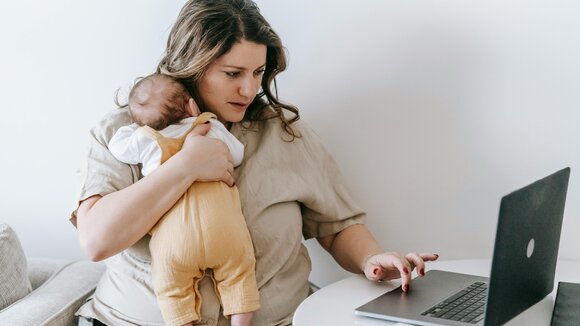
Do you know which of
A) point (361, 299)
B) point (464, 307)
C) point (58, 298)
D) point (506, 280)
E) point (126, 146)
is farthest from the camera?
point (58, 298)

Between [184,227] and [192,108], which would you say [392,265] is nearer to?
[184,227]

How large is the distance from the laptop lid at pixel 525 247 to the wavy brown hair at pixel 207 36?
2.21ft

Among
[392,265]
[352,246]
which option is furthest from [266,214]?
[392,265]

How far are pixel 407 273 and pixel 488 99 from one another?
53 cm

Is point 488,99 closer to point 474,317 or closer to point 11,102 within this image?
point 474,317

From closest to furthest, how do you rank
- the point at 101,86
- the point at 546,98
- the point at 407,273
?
1. the point at 407,273
2. the point at 546,98
3. the point at 101,86

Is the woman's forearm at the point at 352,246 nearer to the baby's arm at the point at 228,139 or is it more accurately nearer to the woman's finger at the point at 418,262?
the woman's finger at the point at 418,262

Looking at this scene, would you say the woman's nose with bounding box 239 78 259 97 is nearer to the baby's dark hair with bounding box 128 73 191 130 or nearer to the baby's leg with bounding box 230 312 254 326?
the baby's dark hair with bounding box 128 73 191 130

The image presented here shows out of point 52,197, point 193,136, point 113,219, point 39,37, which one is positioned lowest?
point 52,197

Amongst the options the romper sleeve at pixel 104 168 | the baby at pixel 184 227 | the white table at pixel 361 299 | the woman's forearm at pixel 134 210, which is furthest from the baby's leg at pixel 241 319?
the romper sleeve at pixel 104 168

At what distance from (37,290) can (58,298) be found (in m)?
0.10

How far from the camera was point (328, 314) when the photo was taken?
1.52 meters

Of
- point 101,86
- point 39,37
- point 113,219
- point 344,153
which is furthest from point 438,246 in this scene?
point 39,37

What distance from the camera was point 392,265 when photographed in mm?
1682
